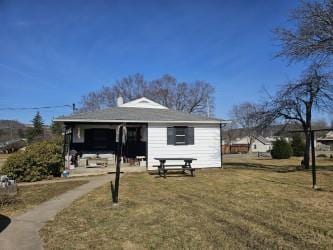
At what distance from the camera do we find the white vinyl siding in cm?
1708

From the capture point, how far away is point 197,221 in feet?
20.4

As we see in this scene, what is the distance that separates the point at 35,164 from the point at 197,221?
10298mm

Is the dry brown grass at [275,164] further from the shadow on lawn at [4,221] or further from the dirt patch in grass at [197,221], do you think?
the shadow on lawn at [4,221]

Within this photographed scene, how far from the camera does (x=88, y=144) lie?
1772 cm

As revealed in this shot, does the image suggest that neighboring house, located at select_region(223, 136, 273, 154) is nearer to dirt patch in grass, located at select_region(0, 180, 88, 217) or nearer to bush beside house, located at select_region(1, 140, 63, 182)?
bush beside house, located at select_region(1, 140, 63, 182)

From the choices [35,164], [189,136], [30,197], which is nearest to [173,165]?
[189,136]

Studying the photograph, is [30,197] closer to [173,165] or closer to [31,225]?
[31,225]

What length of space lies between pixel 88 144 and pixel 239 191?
10.3 m

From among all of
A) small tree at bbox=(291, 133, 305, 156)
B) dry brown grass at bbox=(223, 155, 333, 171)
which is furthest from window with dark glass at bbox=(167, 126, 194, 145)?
small tree at bbox=(291, 133, 305, 156)

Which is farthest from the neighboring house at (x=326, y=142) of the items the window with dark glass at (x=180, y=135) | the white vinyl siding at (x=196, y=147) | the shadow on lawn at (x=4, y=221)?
the shadow on lawn at (x=4, y=221)

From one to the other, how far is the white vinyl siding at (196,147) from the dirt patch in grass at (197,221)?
7189mm

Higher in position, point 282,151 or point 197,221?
point 282,151

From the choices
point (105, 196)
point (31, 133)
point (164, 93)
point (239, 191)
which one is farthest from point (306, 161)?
point (31, 133)

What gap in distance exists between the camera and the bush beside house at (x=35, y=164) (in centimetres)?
1380
